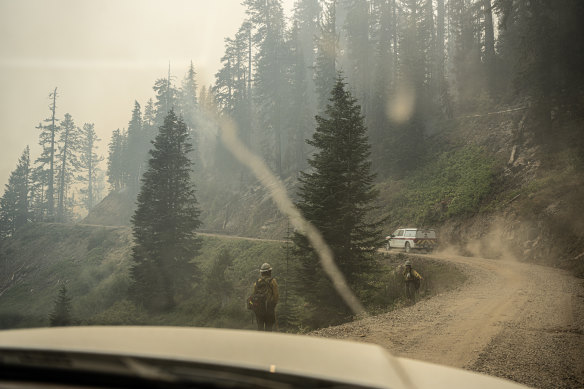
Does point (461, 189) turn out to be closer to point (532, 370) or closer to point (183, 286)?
point (183, 286)

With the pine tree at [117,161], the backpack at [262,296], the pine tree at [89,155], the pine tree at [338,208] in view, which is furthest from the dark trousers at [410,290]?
the pine tree at [89,155]

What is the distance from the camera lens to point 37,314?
35281 millimetres

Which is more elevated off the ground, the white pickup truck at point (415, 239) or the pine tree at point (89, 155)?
the pine tree at point (89, 155)

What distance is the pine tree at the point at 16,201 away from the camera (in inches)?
2803

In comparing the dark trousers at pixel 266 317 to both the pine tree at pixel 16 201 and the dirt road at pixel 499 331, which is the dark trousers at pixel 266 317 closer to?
the dirt road at pixel 499 331

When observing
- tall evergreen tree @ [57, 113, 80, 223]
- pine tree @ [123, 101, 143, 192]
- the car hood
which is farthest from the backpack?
tall evergreen tree @ [57, 113, 80, 223]

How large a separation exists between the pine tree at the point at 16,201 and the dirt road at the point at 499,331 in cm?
8189

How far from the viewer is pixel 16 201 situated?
248ft

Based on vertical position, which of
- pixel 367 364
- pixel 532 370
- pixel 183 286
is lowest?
pixel 183 286

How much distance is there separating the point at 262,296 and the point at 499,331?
6.03 meters

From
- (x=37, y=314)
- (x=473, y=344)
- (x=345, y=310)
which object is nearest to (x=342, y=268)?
(x=345, y=310)

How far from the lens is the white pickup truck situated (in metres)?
28.3

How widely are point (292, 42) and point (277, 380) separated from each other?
65887 millimetres

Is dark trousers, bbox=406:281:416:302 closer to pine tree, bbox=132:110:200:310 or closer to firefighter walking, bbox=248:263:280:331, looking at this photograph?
firefighter walking, bbox=248:263:280:331
